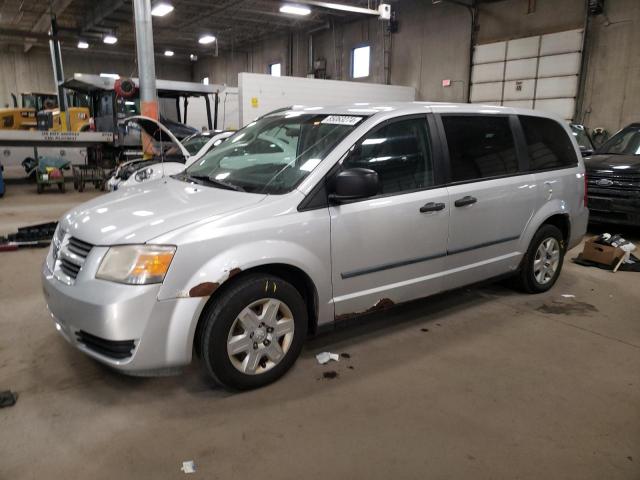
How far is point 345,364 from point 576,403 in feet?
4.32

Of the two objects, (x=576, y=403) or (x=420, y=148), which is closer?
(x=576, y=403)

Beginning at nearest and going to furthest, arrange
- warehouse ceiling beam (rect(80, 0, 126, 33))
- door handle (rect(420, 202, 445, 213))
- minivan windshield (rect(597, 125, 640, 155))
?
door handle (rect(420, 202, 445, 213)), minivan windshield (rect(597, 125, 640, 155)), warehouse ceiling beam (rect(80, 0, 126, 33))

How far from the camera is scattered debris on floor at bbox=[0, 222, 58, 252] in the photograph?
5672 millimetres

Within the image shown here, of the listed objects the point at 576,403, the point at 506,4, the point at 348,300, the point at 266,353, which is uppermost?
the point at 506,4

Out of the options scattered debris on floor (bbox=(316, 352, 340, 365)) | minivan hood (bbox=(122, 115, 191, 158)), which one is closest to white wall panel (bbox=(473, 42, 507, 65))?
minivan hood (bbox=(122, 115, 191, 158))

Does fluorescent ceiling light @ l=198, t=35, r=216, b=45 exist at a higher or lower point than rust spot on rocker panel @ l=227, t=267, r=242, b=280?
higher

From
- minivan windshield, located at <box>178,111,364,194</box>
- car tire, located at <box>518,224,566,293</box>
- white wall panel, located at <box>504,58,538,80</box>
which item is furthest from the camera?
white wall panel, located at <box>504,58,538,80</box>

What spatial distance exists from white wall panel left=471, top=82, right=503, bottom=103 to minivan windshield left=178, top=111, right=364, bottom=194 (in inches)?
433

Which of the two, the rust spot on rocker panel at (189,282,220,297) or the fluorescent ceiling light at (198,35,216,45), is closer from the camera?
the rust spot on rocker panel at (189,282,220,297)

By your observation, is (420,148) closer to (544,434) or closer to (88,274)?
(544,434)

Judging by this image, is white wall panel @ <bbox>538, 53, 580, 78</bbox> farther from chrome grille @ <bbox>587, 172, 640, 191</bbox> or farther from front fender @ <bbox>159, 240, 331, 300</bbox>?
front fender @ <bbox>159, 240, 331, 300</bbox>

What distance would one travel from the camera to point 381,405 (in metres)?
2.62

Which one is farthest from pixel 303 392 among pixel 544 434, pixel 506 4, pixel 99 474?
pixel 506 4

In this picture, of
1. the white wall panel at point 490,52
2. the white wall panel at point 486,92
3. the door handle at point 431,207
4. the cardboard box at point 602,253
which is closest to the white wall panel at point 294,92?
the white wall panel at point 486,92
